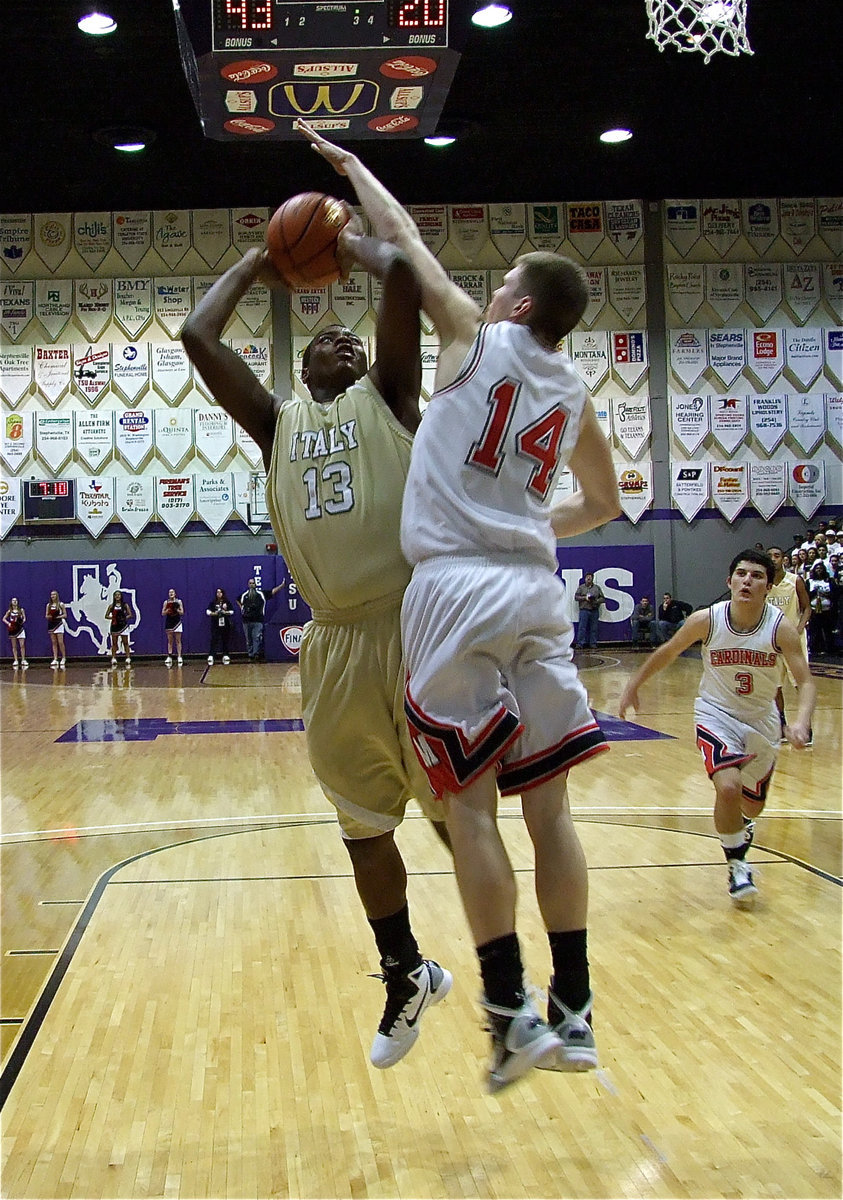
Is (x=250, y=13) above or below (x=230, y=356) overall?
above

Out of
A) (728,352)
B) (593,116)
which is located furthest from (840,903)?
(728,352)

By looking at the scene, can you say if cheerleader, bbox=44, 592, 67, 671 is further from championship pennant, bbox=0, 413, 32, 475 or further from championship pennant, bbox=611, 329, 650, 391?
championship pennant, bbox=611, 329, 650, 391

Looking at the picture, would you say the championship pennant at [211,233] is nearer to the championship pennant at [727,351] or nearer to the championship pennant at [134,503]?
the championship pennant at [134,503]

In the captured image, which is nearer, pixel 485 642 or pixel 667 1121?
pixel 485 642

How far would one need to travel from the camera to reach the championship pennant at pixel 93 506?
795 inches

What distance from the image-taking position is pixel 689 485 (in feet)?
67.5

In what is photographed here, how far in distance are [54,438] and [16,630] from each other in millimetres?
3574

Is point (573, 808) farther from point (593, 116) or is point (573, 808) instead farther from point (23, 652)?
point (23, 652)

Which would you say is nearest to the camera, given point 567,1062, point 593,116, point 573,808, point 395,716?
point 567,1062

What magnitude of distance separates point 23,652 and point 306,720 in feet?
59.0

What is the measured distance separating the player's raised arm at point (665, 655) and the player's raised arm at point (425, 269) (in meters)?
2.04

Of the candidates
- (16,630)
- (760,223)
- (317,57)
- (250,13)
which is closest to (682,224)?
(760,223)

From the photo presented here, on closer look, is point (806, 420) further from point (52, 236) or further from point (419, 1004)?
point (419, 1004)

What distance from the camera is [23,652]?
19.8 meters
